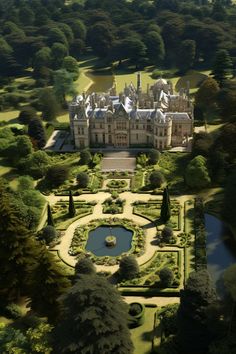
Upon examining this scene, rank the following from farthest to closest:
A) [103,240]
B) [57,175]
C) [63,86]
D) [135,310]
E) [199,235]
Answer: [63,86] → [57,175] → [103,240] → [199,235] → [135,310]

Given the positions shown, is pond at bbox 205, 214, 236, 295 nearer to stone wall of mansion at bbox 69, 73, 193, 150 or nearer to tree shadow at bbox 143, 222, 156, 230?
tree shadow at bbox 143, 222, 156, 230

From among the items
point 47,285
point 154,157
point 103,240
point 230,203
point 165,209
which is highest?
point 47,285

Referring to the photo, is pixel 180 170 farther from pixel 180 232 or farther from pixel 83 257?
pixel 83 257

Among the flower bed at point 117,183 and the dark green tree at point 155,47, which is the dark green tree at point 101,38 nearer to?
the dark green tree at point 155,47

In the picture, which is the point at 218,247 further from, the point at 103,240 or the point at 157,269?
the point at 103,240

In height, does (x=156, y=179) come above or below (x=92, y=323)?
below

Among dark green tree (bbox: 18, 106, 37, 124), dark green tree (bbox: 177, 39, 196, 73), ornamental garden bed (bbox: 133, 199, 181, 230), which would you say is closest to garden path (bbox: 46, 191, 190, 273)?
ornamental garden bed (bbox: 133, 199, 181, 230)

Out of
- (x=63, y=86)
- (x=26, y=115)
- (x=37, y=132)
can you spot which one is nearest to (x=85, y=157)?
(x=37, y=132)
